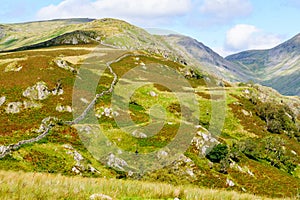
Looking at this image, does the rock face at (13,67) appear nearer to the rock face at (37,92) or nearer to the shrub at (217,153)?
the rock face at (37,92)

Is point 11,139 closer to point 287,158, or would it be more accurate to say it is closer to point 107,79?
point 107,79

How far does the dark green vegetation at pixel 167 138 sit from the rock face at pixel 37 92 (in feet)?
4.23

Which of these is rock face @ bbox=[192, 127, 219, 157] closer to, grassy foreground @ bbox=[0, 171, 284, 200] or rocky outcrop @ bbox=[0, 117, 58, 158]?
rocky outcrop @ bbox=[0, 117, 58, 158]

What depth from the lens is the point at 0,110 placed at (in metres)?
64.4

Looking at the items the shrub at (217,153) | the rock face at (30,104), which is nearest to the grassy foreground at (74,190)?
the shrub at (217,153)

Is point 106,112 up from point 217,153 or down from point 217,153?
up

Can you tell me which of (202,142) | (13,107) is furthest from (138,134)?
(13,107)

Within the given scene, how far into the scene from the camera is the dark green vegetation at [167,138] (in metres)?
48.5

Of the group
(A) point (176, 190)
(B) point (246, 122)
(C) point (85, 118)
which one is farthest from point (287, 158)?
(A) point (176, 190)

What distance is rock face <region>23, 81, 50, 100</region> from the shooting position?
72250mm

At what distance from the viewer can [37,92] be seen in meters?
73.9

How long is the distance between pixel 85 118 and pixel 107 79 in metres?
36.2

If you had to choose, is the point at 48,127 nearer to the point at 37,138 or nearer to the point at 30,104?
the point at 37,138

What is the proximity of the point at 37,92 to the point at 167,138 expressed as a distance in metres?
32.9
